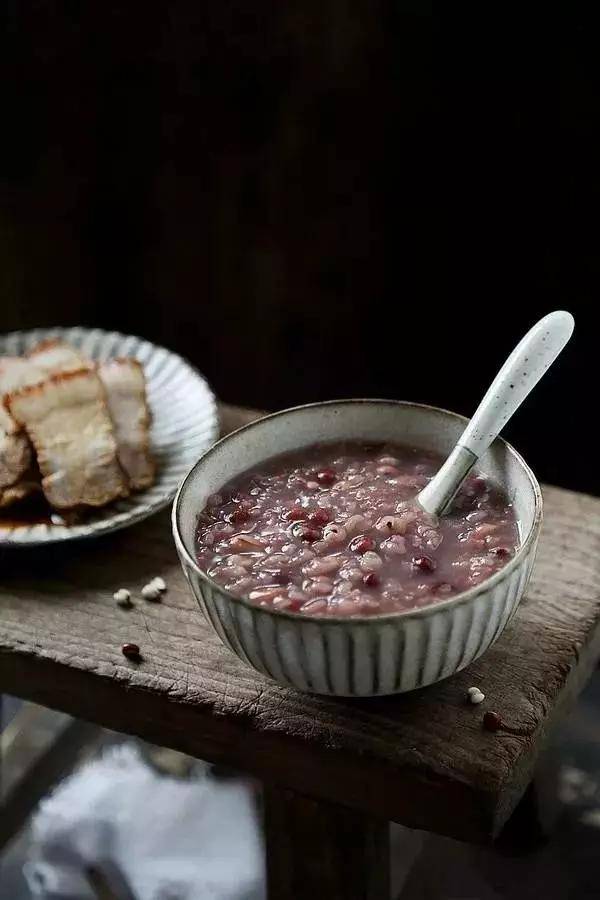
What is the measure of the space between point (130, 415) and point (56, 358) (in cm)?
20

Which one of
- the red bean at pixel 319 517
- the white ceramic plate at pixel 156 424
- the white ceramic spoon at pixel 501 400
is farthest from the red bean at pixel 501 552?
the white ceramic plate at pixel 156 424

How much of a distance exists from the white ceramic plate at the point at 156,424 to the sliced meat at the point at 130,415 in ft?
0.11

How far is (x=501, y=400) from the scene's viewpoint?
1.34m

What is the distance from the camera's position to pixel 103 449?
1700mm

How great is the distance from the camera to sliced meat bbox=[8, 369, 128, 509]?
1.66 meters

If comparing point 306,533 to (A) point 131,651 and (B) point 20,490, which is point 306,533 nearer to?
(A) point 131,651

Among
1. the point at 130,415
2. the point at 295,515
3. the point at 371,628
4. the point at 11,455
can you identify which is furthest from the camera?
the point at 130,415

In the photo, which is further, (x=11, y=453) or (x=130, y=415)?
(x=130, y=415)

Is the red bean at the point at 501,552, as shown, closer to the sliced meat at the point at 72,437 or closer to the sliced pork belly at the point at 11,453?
the sliced meat at the point at 72,437

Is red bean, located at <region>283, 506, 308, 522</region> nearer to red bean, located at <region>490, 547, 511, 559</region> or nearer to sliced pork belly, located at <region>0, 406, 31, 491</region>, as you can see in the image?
red bean, located at <region>490, 547, 511, 559</region>

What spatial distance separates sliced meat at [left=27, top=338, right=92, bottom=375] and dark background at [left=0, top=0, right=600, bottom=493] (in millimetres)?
1029

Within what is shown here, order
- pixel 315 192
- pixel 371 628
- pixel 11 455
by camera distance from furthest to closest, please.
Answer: pixel 315 192 → pixel 11 455 → pixel 371 628

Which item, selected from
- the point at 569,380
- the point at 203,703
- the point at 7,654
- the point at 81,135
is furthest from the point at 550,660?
→ the point at 81,135

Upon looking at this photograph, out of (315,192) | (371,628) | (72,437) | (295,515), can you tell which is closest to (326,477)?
(295,515)
